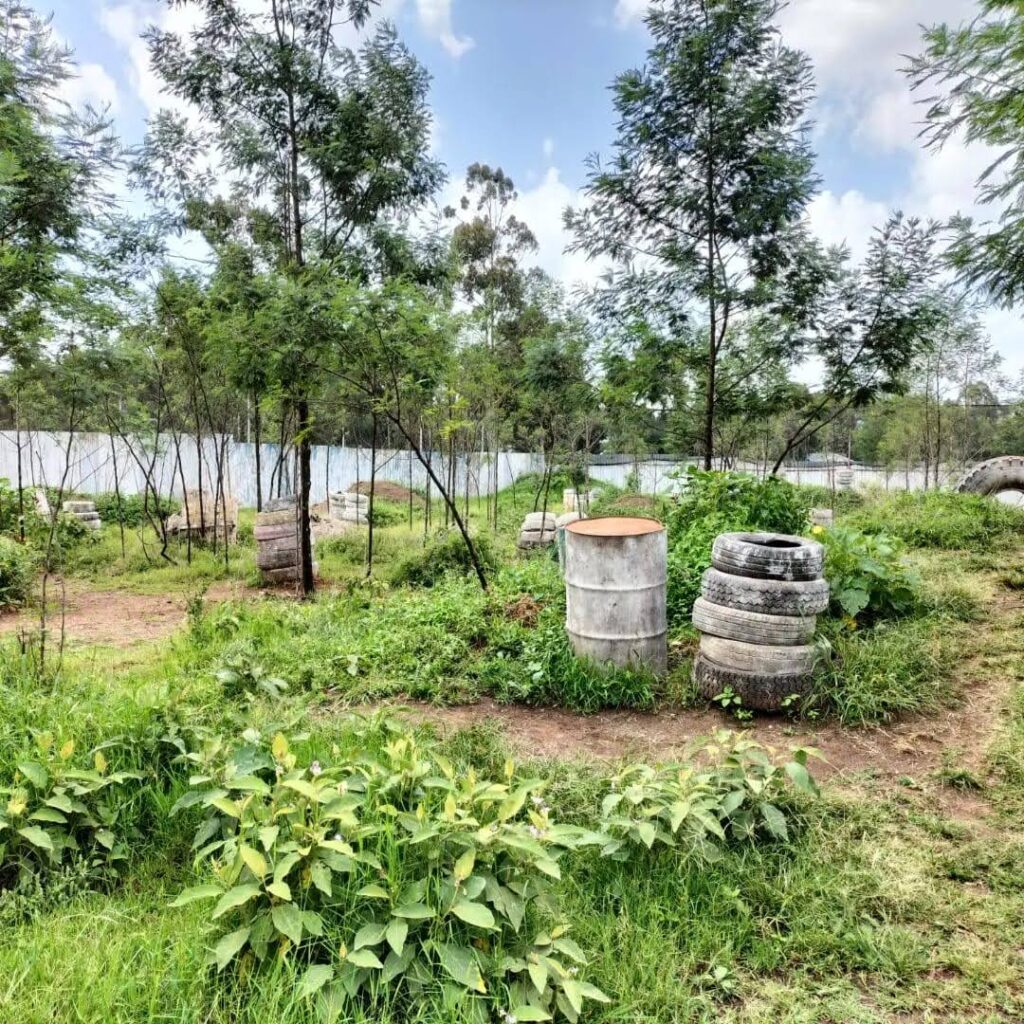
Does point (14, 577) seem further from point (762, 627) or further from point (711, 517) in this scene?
point (762, 627)

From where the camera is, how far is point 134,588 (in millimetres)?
7164

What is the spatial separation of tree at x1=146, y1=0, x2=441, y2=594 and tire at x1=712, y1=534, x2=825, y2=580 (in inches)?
163

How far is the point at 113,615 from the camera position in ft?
19.1

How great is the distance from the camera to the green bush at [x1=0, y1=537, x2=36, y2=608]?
593cm

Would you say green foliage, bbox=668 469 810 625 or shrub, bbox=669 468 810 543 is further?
shrub, bbox=669 468 810 543

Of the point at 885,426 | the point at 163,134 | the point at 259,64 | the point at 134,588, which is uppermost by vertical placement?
the point at 259,64

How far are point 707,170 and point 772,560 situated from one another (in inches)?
169

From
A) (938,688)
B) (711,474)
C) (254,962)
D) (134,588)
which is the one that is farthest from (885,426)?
(254,962)

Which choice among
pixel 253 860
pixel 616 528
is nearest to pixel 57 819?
pixel 253 860

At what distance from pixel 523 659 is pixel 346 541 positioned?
579 cm

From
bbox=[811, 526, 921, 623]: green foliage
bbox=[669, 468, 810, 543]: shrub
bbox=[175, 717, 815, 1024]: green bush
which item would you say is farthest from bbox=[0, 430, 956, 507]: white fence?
bbox=[175, 717, 815, 1024]: green bush

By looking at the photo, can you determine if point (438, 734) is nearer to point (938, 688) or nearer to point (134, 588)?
point (938, 688)

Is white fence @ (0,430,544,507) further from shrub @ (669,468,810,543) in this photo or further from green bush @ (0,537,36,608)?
shrub @ (669,468,810,543)

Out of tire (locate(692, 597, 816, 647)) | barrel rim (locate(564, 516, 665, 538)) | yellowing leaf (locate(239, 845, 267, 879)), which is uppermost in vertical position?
barrel rim (locate(564, 516, 665, 538))
